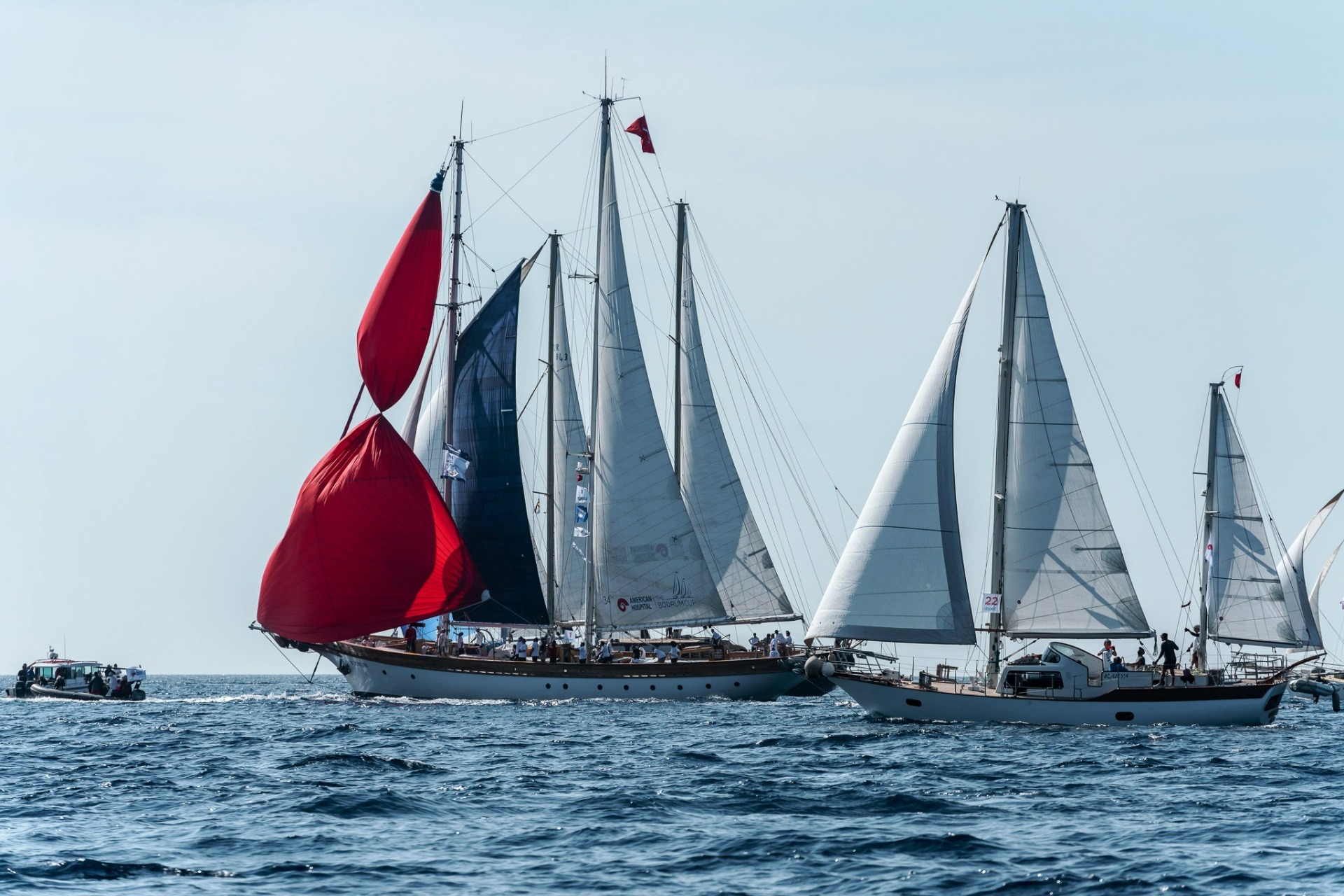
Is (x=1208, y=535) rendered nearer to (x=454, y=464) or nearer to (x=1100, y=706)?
(x=1100, y=706)

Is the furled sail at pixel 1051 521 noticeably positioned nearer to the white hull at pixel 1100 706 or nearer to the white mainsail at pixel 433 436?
the white hull at pixel 1100 706

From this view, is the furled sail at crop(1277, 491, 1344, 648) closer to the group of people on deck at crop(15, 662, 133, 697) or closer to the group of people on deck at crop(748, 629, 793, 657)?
the group of people on deck at crop(748, 629, 793, 657)

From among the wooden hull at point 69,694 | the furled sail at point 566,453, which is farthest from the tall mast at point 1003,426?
the wooden hull at point 69,694

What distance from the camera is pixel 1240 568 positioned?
48.6 meters

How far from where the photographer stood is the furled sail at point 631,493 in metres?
56.8

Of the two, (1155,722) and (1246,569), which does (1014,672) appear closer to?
(1155,722)

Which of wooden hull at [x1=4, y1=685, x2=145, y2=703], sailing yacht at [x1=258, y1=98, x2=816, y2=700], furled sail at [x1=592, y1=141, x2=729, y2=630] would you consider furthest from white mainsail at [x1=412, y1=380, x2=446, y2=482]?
wooden hull at [x1=4, y1=685, x2=145, y2=703]

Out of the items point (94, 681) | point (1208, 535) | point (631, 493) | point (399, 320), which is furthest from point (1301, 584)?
point (94, 681)

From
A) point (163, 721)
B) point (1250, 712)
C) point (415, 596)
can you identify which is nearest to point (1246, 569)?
point (1250, 712)

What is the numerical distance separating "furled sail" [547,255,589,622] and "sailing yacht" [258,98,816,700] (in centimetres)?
6

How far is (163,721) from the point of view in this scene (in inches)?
1929

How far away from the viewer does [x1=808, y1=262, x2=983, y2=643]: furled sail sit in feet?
138

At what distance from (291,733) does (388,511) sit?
13.0 m

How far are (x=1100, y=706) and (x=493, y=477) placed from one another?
24.2m
